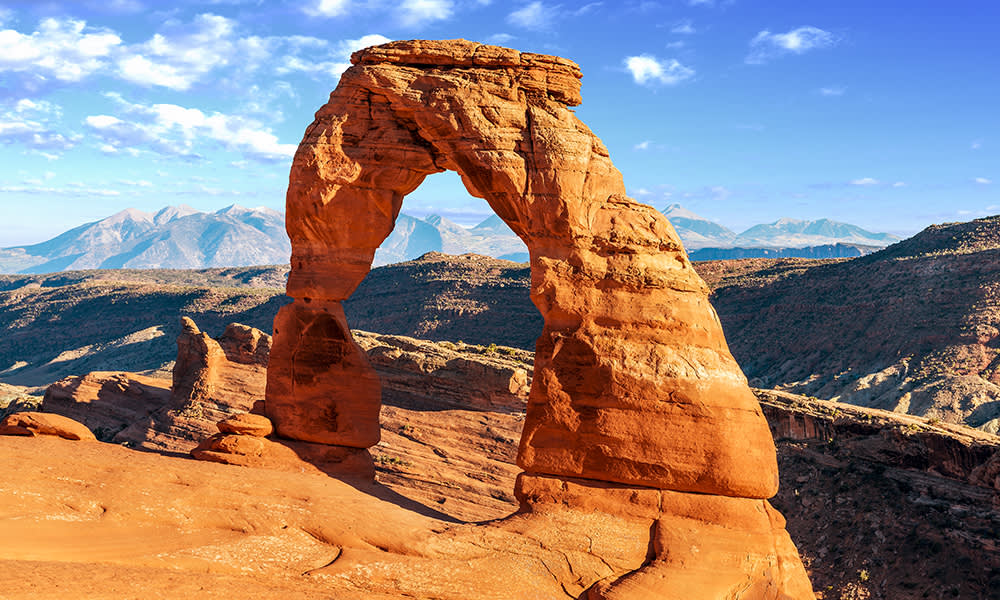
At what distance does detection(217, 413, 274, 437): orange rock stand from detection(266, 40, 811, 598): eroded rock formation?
0.53 metres

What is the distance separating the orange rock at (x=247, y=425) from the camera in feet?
61.8

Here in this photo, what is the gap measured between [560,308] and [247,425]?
8.49 m

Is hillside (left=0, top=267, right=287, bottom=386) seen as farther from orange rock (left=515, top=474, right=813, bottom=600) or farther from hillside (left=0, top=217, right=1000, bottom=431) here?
orange rock (left=515, top=474, right=813, bottom=600)

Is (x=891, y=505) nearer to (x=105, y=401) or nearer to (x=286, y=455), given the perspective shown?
(x=286, y=455)

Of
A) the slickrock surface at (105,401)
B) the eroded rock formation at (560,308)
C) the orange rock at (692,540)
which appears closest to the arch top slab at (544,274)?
the eroded rock formation at (560,308)

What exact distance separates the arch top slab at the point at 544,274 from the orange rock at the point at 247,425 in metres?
0.53

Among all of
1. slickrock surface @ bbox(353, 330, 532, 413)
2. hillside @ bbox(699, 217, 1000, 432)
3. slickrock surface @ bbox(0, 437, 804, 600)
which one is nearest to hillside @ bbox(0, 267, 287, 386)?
hillside @ bbox(699, 217, 1000, 432)

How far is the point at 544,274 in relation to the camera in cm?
1636

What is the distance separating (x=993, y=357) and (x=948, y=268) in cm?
1524

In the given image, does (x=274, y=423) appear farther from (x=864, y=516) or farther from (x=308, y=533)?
(x=864, y=516)

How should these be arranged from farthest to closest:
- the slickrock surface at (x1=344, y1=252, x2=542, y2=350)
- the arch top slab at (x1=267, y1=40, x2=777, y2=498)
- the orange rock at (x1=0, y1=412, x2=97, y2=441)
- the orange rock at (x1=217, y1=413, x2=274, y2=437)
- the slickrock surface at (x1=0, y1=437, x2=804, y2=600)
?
the slickrock surface at (x1=344, y1=252, x2=542, y2=350)
the orange rock at (x1=217, y1=413, x2=274, y2=437)
the orange rock at (x1=0, y1=412, x2=97, y2=441)
the arch top slab at (x1=267, y1=40, x2=777, y2=498)
the slickrock surface at (x1=0, y1=437, x2=804, y2=600)

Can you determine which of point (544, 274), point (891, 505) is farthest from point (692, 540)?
point (891, 505)

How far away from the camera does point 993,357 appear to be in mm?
52938

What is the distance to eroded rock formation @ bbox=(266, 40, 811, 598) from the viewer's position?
14750mm
